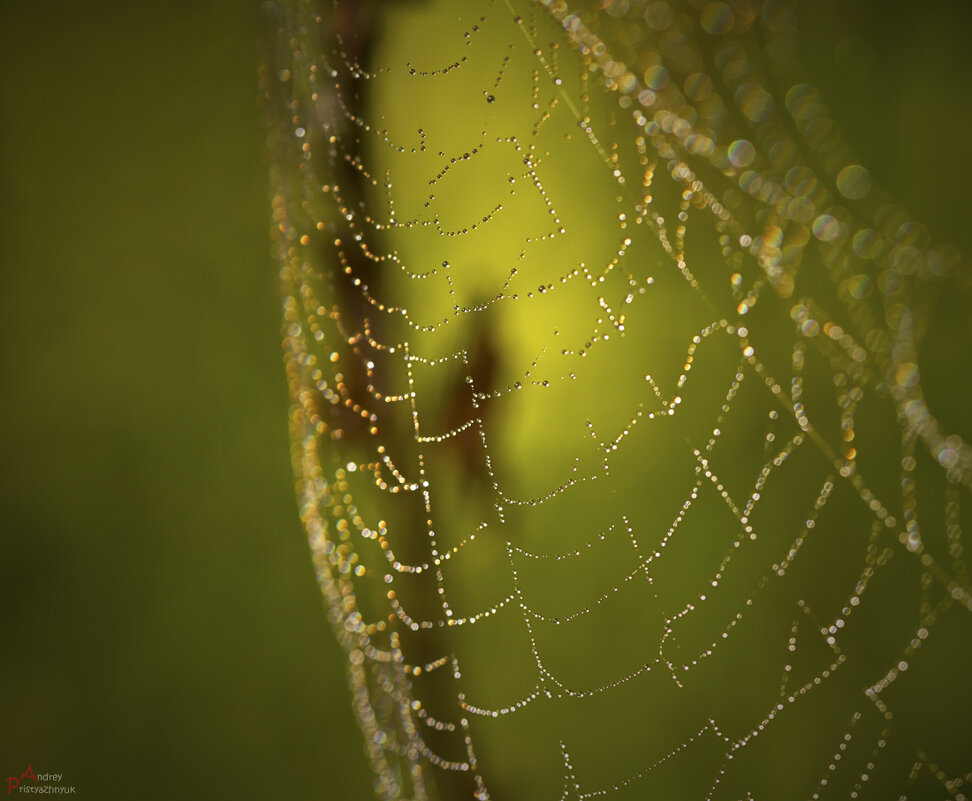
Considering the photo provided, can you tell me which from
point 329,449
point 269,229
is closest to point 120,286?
point 269,229

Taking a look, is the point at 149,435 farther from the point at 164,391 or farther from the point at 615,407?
the point at 615,407

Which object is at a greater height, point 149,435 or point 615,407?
point 149,435

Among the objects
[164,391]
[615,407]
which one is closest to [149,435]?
[164,391]

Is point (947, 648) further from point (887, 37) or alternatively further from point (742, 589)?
point (887, 37)
